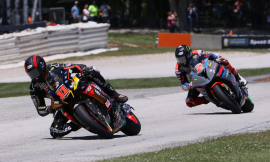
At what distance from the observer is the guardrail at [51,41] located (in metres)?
20.9

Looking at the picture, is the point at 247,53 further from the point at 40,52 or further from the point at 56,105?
the point at 56,105

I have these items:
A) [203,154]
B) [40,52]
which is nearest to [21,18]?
[40,52]

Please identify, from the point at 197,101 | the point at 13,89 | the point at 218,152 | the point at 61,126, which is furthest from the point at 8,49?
the point at 218,152

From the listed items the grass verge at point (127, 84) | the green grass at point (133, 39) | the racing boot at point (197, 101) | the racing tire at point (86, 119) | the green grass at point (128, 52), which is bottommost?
the grass verge at point (127, 84)

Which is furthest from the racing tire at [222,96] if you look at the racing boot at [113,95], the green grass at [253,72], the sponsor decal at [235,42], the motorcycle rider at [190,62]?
the sponsor decal at [235,42]

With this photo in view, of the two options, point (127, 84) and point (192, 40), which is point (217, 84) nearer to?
point (127, 84)

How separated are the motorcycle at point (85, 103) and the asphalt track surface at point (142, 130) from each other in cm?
28

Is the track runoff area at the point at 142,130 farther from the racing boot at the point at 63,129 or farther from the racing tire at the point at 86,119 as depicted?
the racing tire at the point at 86,119

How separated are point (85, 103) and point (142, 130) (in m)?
1.78

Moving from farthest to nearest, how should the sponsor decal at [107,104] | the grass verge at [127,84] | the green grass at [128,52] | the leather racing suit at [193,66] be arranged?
1. the green grass at [128,52]
2. the grass verge at [127,84]
3. the leather racing suit at [193,66]
4. the sponsor decal at [107,104]

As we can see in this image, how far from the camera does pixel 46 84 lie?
287 inches

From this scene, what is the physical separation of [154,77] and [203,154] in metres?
11.4

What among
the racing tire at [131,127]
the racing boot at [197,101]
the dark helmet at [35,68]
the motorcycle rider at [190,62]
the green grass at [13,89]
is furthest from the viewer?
the green grass at [13,89]

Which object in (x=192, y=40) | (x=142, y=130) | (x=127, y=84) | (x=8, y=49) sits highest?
(x=8, y=49)
